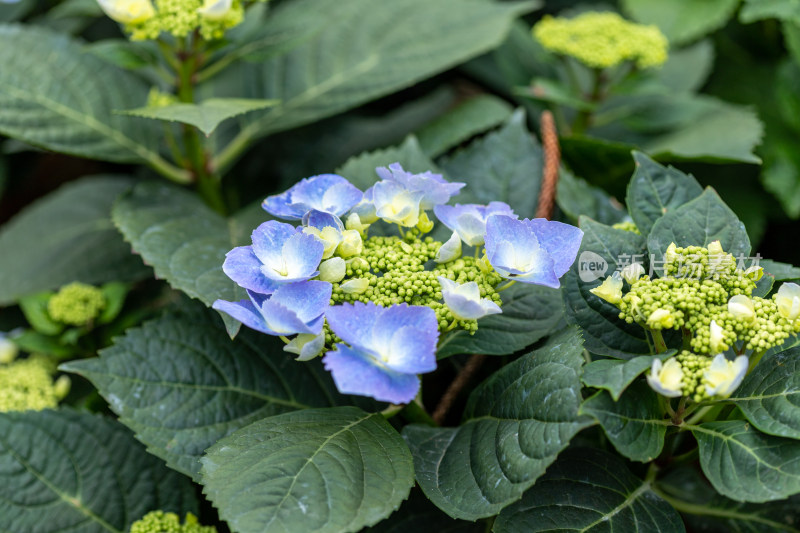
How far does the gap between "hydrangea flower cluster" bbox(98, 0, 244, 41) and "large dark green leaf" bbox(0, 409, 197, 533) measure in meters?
0.65

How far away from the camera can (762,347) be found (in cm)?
78

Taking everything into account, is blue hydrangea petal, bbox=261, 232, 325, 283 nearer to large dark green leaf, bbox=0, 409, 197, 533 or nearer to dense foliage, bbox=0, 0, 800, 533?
dense foliage, bbox=0, 0, 800, 533

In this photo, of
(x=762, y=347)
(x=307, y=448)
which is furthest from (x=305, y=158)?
(x=762, y=347)

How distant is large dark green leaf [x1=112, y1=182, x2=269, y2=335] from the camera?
0.99m

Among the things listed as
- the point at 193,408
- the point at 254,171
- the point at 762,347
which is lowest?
the point at 254,171

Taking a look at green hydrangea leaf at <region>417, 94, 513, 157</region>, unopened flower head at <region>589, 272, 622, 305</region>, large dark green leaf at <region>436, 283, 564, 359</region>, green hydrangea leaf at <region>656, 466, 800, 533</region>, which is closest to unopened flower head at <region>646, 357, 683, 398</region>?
unopened flower head at <region>589, 272, 622, 305</region>

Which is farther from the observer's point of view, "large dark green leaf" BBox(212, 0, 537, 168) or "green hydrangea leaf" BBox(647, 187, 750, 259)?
"large dark green leaf" BBox(212, 0, 537, 168)

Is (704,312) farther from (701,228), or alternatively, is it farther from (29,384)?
(29,384)

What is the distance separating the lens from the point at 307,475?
76cm

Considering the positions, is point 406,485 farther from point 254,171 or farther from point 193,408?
point 254,171

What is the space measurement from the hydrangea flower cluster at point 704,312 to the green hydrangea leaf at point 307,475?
320mm

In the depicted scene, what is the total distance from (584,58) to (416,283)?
0.94 metres

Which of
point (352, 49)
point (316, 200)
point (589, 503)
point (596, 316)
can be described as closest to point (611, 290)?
point (596, 316)

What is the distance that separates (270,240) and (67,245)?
0.94 metres
